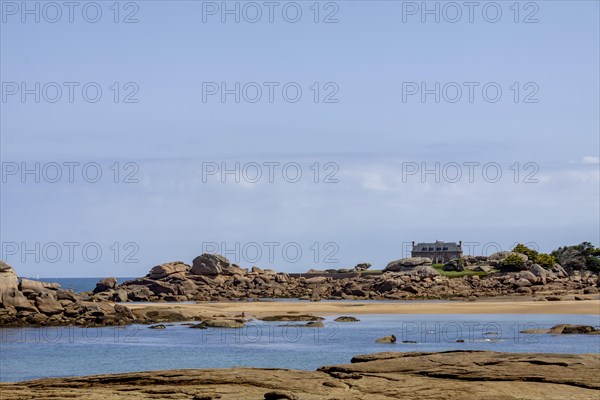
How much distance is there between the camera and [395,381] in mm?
25312

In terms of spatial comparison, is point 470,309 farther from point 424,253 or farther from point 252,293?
point 424,253

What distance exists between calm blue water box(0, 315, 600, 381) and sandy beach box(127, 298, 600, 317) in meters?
8.83

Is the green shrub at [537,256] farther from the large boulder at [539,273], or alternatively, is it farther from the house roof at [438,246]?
the house roof at [438,246]

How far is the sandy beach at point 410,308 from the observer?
85.9 metres

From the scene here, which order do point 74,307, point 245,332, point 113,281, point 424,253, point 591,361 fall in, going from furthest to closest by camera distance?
point 424,253
point 113,281
point 74,307
point 245,332
point 591,361

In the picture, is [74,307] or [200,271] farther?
[200,271]

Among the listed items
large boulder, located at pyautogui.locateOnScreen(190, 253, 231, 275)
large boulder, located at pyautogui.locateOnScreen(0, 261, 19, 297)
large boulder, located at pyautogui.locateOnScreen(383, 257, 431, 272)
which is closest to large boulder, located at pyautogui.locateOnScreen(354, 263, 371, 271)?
large boulder, located at pyautogui.locateOnScreen(383, 257, 431, 272)

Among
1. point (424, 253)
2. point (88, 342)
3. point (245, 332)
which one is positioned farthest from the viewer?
point (424, 253)

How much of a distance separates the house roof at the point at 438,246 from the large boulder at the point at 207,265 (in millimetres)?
45972

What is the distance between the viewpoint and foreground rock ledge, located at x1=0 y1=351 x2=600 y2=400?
77.3 feet

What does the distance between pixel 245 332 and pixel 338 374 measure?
41338mm

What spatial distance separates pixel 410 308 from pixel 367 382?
68.0m

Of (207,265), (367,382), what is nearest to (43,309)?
(367,382)

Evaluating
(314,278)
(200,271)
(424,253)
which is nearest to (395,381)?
(200,271)
